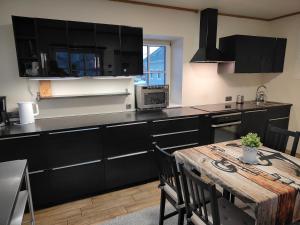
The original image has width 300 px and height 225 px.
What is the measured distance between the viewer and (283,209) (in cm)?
131

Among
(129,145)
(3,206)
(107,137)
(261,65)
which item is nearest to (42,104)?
(107,137)

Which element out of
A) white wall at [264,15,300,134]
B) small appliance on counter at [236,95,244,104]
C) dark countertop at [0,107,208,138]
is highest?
white wall at [264,15,300,134]

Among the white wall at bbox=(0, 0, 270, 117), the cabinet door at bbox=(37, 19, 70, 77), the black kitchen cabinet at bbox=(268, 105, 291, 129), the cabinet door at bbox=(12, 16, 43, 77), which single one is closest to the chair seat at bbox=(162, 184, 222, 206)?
the white wall at bbox=(0, 0, 270, 117)

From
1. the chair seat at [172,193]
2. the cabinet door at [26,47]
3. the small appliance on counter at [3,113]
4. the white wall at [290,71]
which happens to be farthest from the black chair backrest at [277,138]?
the small appliance on counter at [3,113]

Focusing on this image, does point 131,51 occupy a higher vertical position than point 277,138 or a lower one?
higher

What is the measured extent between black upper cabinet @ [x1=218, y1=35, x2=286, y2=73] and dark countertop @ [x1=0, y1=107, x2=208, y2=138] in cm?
113

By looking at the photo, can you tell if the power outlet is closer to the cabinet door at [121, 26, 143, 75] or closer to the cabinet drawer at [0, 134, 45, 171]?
the cabinet door at [121, 26, 143, 75]

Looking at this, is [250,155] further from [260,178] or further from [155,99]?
[155,99]

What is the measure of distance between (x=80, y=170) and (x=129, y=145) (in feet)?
2.08

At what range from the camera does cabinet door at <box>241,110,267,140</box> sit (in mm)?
3381

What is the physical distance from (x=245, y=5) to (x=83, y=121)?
2.88 meters

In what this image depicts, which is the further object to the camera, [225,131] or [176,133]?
[225,131]

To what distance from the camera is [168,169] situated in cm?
166

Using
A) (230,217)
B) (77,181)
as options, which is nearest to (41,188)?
(77,181)
